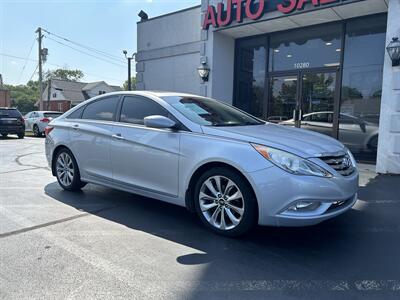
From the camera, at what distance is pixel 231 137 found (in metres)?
3.80

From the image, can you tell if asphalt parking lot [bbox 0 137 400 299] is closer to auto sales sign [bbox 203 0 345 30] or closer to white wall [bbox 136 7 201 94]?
auto sales sign [bbox 203 0 345 30]

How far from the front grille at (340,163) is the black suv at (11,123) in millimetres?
16342

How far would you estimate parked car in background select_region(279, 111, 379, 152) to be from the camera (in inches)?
345

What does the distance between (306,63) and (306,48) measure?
416 millimetres

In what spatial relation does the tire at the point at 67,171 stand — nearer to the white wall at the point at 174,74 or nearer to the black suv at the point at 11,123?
the white wall at the point at 174,74

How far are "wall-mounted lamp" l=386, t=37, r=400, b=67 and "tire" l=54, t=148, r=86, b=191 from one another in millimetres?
6334

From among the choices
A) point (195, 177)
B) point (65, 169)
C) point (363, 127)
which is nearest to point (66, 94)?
point (363, 127)

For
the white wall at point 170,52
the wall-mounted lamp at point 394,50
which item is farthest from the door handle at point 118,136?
the white wall at point 170,52

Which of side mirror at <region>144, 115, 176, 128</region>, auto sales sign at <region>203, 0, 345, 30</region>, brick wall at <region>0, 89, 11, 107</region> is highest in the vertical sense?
auto sales sign at <region>203, 0, 345, 30</region>

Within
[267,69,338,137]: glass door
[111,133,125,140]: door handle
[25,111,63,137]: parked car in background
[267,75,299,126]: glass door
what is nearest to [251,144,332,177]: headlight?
[111,133,125,140]: door handle

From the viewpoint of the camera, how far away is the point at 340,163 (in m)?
3.76

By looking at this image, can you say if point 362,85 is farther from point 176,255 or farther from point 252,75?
point 176,255

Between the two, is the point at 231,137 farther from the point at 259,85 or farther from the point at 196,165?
the point at 259,85

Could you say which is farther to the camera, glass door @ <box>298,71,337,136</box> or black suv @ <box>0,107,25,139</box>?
black suv @ <box>0,107,25,139</box>
